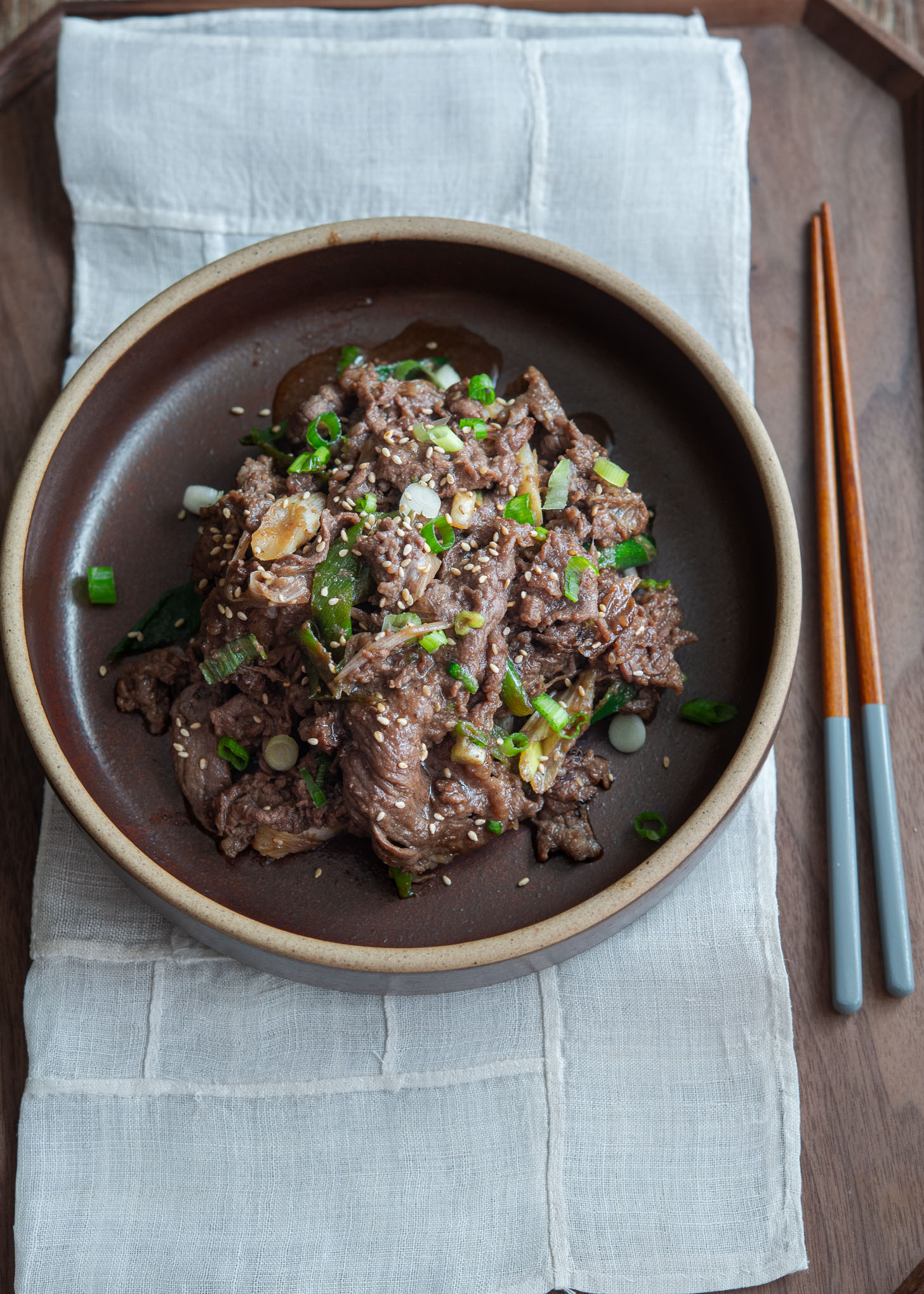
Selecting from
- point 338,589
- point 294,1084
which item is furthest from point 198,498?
point 294,1084

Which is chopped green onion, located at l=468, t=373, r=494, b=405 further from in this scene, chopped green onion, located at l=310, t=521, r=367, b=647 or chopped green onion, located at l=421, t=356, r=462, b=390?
chopped green onion, located at l=310, t=521, r=367, b=647

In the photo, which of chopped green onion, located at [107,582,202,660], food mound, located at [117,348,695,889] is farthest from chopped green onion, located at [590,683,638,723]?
chopped green onion, located at [107,582,202,660]

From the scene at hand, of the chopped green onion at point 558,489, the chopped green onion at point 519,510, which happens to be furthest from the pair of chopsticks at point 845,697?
the chopped green onion at point 519,510

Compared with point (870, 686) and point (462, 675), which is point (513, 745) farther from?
point (870, 686)

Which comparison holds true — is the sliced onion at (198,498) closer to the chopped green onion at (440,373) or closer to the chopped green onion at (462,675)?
the chopped green onion at (440,373)

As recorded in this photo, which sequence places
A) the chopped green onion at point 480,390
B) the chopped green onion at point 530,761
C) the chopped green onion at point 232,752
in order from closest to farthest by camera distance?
the chopped green onion at point 530,761
the chopped green onion at point 232,752
the chopped green onion at point 480,390
